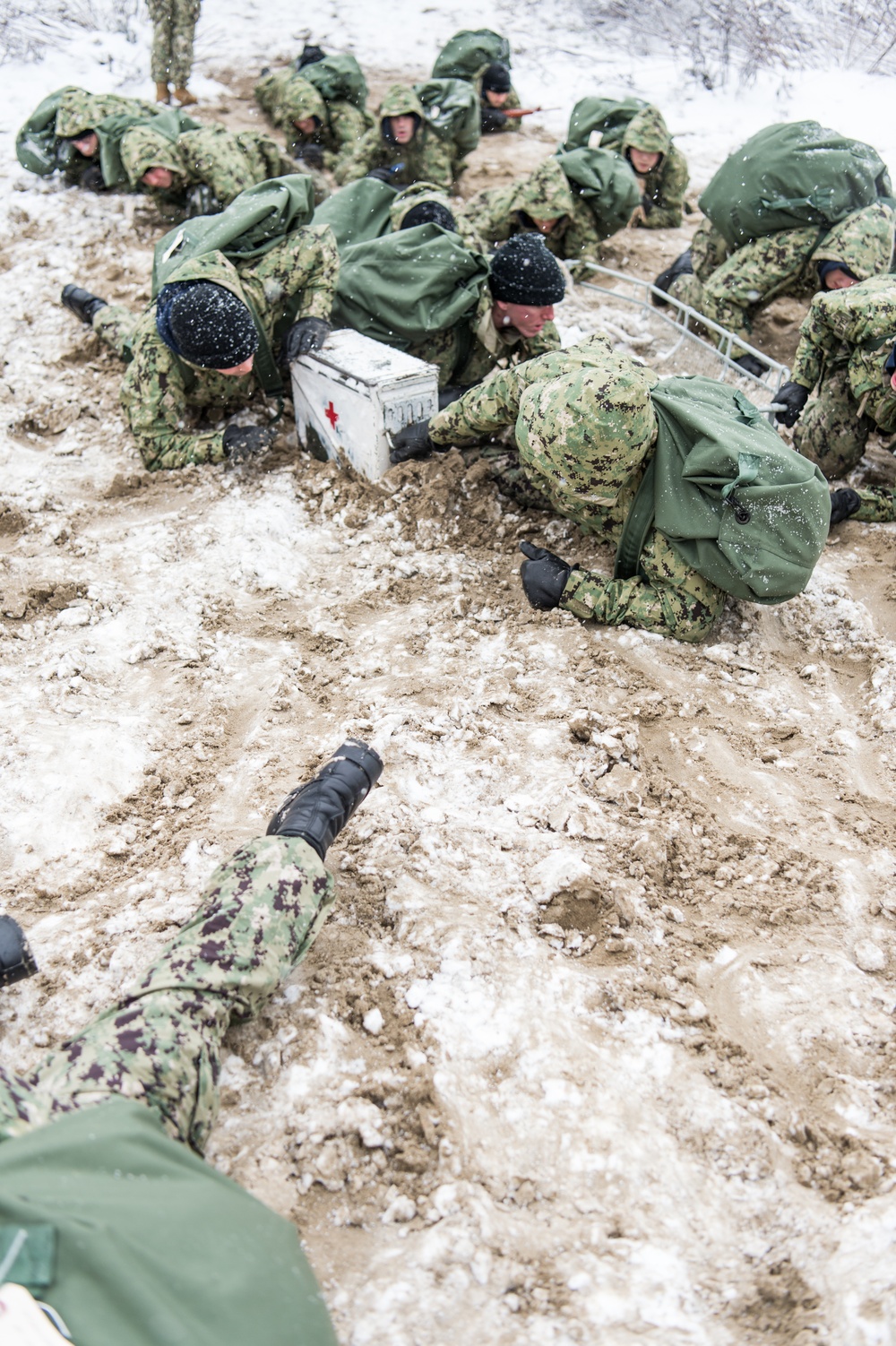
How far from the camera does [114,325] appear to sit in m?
4.75

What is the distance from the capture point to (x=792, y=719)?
9.61ft

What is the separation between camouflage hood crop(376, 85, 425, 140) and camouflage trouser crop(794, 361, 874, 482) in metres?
3.95

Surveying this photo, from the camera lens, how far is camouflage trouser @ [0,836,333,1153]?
68.4 inches

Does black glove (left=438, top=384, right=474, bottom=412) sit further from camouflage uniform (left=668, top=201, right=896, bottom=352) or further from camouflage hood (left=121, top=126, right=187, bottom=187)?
camouflage hood (left=121, top=126, right=187, bottom=187)

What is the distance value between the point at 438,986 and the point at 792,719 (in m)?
1.46

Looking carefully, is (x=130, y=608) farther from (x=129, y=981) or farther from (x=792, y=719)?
(x=792, y=719)

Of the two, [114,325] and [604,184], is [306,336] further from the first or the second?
[604,184]

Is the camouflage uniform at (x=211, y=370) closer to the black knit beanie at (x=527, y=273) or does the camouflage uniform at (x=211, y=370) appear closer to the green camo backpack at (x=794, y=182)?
the black knit beanie at (x=527, y=273)

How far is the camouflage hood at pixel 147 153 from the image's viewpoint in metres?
5.66

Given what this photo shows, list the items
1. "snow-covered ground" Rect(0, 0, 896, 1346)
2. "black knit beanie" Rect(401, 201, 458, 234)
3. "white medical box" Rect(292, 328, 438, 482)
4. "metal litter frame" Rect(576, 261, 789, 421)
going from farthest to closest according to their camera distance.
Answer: "black knit beanie" Rect(401, 201, 458, 234) < "metal litter frame" Rect(576, 261, 789, 421) < "white medical box" Rect(292, 328, 438, 482) < "snow-covered ground" Rect(0, 0, 896, 1346)

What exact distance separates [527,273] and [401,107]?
11.4 feet

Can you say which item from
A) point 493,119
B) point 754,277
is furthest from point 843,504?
point 493,119

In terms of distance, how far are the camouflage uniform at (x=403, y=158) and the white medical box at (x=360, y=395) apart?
138 inches

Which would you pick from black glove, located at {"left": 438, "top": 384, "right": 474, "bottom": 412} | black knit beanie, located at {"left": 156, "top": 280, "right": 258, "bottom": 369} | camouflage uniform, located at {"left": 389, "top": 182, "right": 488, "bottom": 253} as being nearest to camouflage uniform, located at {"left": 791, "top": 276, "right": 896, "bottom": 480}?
black glove, located at {"left": 438, "top": 384, "right": 474, "bottom": 412}
